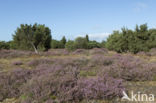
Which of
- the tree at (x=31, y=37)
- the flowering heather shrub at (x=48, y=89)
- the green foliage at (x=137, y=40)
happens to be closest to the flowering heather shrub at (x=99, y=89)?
the flowering heather shrub at (x=48, y=89)

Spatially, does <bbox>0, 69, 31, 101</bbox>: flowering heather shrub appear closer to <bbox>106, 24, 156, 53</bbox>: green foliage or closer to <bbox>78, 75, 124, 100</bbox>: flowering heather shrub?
<bbox>78, 75, 124, 100</bbox>: flowering heather shrub

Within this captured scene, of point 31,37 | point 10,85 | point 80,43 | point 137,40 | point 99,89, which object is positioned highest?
point 31,37

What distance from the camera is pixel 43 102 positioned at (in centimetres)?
334

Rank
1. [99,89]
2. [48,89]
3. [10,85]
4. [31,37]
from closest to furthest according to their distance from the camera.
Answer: [48,89], [99,89], [10,85], [31,37]

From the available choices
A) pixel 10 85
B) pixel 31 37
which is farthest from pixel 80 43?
pixel 10 85

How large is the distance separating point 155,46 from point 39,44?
20028 mm

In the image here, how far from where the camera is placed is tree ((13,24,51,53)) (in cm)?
2217

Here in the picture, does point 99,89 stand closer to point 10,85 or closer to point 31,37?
point 10,85

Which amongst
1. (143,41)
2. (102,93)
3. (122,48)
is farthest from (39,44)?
(102,93)

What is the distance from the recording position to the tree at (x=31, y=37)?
2217 cm

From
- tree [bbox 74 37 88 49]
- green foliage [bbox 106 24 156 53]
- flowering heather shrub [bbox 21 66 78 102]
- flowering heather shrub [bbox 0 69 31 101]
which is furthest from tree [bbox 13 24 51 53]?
flowering heather shrub [bbox 21 66 78 102]

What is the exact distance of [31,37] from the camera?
22.8m

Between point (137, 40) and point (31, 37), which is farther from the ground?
point (31, 37)

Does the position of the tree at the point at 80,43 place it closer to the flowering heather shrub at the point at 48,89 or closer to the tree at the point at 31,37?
the tree at the point at 31,37
